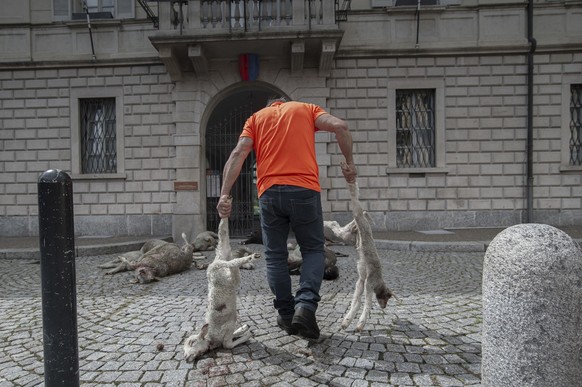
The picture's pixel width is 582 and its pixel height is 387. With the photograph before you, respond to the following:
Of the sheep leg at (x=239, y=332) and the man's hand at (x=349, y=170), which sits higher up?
the man's hand at (x=349, y=170)

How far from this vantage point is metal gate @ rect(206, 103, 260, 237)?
1088 centimetres

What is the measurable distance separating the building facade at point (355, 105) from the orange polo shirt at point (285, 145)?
7.31 metres

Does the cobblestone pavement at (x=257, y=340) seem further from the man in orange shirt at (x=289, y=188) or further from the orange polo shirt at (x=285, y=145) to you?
the orange polo shirt at (x=285, y=145)

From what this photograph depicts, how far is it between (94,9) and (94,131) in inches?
145

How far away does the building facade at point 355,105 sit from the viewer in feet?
33.6

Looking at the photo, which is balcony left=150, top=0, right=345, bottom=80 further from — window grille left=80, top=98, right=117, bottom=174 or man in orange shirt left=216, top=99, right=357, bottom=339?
man in orange shirt left=216, top=99, right=357, bottom=339

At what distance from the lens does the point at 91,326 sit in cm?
336

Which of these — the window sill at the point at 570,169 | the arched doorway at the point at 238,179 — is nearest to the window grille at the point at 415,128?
the window sill at the point at 570,169

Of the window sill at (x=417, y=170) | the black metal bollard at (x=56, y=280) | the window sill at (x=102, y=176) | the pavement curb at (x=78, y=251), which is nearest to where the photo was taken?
the black metal bollard at (x=56, y=280)

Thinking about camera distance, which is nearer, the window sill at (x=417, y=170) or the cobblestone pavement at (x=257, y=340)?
the cobblestone pavement at (x=257, y=340)

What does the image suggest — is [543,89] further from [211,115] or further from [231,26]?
[211,115]

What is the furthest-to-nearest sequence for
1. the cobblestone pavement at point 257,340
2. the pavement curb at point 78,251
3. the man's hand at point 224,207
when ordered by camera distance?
the pavement curb at point 78,251 < the man's hand at point 224,207 < the cobblestone pavement at point 257,340

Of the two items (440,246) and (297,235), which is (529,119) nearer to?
(440,246)

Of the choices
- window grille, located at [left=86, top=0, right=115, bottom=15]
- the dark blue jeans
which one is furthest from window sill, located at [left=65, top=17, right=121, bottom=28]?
the dark blue jeans
